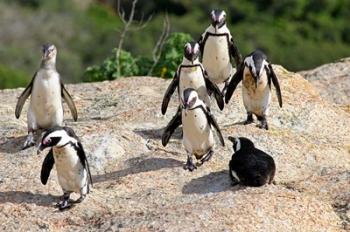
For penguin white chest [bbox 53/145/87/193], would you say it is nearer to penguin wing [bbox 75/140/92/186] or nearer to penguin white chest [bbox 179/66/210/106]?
penguin wing [bbox 75/140/92/186]

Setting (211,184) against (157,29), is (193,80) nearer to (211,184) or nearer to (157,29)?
(211,184)

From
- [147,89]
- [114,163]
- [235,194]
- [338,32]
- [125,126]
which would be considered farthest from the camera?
[338,32]

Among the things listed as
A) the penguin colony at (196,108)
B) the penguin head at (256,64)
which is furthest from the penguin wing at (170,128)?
the penguin head at (256,64)

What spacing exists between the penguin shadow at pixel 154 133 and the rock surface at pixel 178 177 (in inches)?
0.5

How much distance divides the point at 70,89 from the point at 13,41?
92.2 feet

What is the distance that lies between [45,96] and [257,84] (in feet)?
7.20

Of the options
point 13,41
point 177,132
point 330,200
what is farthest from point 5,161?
point 13,41

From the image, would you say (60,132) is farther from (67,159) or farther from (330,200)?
(330,200)

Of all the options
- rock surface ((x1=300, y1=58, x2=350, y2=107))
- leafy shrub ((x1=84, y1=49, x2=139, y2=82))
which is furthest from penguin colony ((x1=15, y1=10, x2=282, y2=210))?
leafy shrub ((x1=84, y1=49, x2=139, y2=82))

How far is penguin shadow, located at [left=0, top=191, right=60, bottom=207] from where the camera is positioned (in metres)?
9.38

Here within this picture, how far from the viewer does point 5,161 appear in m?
10.3

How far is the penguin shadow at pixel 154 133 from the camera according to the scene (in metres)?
11.0

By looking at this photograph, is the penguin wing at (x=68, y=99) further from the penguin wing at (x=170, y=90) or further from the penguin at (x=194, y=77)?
the penguin at (x=194, y=77)

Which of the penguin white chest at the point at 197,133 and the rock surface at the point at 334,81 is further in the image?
the rock surface at the point at 334,81
